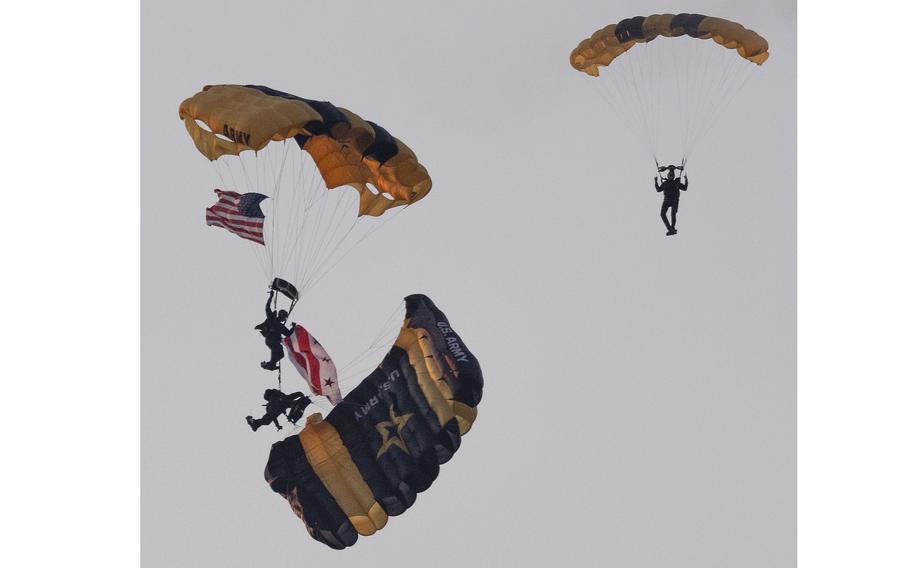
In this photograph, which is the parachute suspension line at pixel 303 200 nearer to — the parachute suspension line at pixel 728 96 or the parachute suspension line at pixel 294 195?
the parachute suspension line at pixel 294 195

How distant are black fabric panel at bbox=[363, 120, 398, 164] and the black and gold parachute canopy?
1488 millimetres

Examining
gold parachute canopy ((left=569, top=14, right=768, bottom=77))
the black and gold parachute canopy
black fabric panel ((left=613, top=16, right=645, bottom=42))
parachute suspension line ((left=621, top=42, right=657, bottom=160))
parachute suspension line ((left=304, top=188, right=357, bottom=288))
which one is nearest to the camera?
the black and gold parachute canopy

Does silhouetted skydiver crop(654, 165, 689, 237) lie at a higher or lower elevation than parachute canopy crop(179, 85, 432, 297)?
higher

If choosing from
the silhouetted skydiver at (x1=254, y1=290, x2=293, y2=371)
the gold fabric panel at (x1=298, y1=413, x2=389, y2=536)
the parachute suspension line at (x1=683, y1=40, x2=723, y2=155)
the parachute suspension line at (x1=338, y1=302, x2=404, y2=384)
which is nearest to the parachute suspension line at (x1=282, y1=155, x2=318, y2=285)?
the parachute suspension line at (x1=338, y1=302, x2=404, y2=384)

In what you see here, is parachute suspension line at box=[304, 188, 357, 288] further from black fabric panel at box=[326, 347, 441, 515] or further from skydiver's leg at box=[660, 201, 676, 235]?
skydiver's leg at box=[660, 201, 676, 235]

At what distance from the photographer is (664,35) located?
973 centimetres

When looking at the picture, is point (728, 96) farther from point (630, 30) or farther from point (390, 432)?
point (390, 432)

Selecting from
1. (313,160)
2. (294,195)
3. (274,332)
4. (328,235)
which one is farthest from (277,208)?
(274,332)

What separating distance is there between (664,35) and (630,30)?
1.01ft

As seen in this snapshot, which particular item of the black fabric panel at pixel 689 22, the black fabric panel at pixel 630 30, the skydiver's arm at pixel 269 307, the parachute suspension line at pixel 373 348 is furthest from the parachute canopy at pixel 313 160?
the black fabric panel at pixel 689 22

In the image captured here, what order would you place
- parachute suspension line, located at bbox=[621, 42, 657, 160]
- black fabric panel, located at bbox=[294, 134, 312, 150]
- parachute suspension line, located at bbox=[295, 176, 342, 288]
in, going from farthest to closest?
1. parachute suspension line, located at bbox=[621, 42, 657, 160]
2. parachute suspension line, located at bbox=[295, 176, 342, 288]
3. black fabric panel, located at bbox=[294, 134, 312, 150]

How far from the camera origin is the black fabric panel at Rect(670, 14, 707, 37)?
31.4ft

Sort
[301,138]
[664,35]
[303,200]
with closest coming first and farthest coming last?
1. [301,138]
2. [664,35]
3. [303,200]

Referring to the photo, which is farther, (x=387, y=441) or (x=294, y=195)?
(x=294, y=195)
